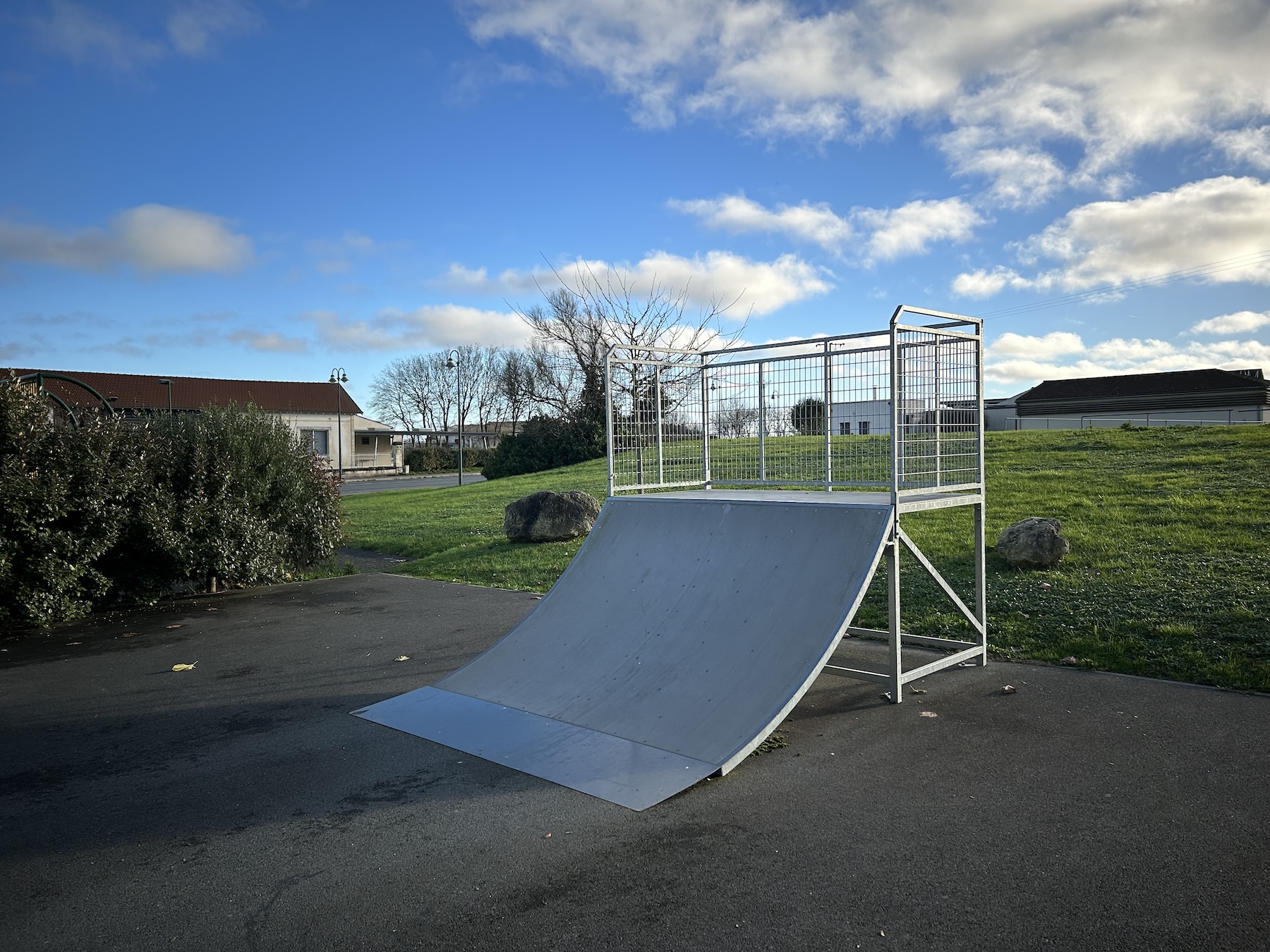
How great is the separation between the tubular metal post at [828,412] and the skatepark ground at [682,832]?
71.3 inches

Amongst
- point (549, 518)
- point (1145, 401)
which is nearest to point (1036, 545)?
point (549, 518)

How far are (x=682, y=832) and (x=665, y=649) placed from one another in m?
1.83

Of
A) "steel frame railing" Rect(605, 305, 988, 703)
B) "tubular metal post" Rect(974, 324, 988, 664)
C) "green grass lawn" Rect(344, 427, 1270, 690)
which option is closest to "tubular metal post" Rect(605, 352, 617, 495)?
"steel frame railing" Rect(605, 305, 988, 703)

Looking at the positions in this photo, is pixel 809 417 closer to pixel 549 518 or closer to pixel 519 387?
pixel 549 518

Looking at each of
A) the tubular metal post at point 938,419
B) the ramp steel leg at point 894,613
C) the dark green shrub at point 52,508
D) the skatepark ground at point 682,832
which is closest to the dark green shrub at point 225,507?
the dark green shrub at point 52,508

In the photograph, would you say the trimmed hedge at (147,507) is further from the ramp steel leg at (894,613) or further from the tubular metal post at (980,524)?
the tubular metal post at (980,524)

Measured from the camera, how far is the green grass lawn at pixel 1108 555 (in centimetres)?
631

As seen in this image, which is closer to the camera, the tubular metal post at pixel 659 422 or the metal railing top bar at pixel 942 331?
the metal railing top bar at pixel 942 331

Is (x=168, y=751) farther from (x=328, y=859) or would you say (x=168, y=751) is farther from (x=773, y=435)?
(x=773, y=435)

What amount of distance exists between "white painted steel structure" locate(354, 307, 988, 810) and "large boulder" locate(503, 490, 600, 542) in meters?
5.81

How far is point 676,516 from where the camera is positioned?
20.7 feet

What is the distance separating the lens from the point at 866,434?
6.32 m

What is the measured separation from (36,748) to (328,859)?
281cm

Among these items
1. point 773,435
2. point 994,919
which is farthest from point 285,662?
point 994,919
